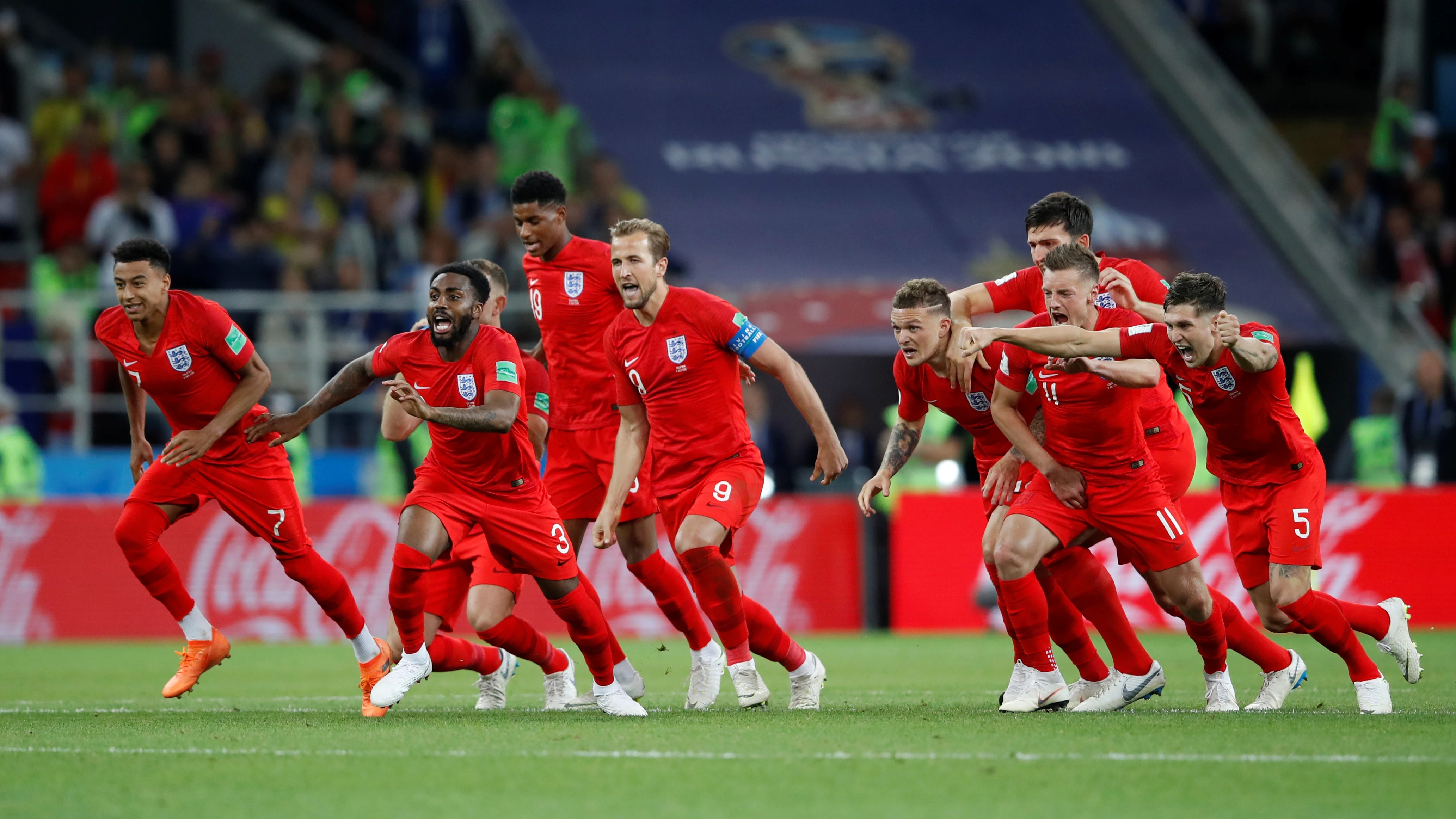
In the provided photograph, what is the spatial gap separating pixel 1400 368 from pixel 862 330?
669 centimetres

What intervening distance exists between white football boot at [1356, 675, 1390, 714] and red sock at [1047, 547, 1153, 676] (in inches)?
38.0

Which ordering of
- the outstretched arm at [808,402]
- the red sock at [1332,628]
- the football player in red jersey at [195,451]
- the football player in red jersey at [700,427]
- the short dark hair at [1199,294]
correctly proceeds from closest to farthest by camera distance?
the short dark hair at [1199,294] < the red sock at [1332,628] < the outstretched arm at [808,402] < the football player in red jersey at [700,427] < the football player in red jersey at [195,451]

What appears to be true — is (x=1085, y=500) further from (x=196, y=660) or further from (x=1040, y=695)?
(x=196, y=660)

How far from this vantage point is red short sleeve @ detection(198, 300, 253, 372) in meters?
8.84

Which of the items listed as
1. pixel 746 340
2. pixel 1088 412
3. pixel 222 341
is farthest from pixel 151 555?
pixel 1088 412

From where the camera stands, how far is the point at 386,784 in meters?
6.00

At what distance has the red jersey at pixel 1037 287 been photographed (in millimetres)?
8672

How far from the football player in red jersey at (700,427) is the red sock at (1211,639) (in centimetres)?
184

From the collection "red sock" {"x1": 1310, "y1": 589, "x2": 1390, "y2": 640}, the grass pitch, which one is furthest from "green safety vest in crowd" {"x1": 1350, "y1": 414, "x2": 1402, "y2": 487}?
"red sock" {"x1": 1310, "y1": 589, "x2": 1390, "y2": 640}

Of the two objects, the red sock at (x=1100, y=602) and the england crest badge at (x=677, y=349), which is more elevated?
the england crest badge at (x=677, y=349)

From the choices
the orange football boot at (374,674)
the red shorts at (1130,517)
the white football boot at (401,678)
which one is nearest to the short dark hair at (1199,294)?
the red shorts at (1130,517)

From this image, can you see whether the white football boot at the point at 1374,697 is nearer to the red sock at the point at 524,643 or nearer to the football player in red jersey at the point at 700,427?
the football player in red jersey at the point at 700,427

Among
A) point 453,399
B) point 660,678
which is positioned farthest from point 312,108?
point 453,399

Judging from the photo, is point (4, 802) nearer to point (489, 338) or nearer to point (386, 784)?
point (386, 784)
